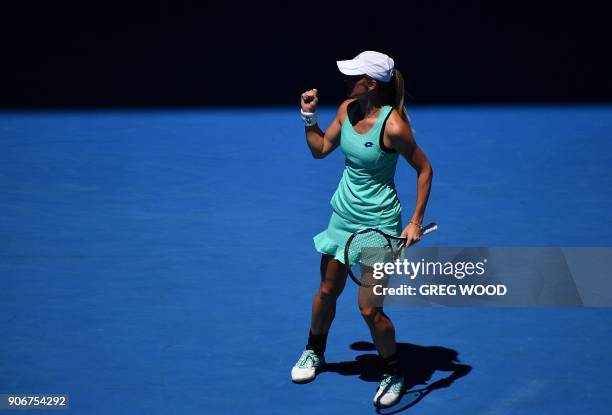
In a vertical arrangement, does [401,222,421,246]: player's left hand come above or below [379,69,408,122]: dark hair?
below

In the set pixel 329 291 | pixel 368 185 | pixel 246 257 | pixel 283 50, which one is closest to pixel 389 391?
pixel 329 291

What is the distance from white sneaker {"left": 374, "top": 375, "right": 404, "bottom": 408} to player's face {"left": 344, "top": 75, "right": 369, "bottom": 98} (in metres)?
1.51

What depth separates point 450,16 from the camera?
13.8 m

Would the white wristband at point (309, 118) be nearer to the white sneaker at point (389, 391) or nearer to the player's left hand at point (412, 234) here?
the player's left hand at point (412, 234)

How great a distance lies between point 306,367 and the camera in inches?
244

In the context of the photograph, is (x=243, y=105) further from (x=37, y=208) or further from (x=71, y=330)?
(x=71, y=330)

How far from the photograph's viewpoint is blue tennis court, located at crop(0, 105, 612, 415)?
613cm

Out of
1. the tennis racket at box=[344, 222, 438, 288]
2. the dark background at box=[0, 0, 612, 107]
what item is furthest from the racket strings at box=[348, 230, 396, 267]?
the dark background at box=[0, 0, 612, 107]

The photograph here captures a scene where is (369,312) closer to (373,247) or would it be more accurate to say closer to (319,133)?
(373,247)

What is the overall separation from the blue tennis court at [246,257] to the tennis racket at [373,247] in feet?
2.63

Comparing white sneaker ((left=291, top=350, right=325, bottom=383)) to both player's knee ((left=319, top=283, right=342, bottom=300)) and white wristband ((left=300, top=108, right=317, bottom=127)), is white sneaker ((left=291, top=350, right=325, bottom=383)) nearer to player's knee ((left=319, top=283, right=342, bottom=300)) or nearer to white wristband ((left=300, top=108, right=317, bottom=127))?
player's knee ((left=319, top=283, right=342, bottom=300))

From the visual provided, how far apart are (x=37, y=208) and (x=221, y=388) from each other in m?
3.40

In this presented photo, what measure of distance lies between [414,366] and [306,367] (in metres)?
0.65

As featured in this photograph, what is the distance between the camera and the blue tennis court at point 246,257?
613 centimetres
